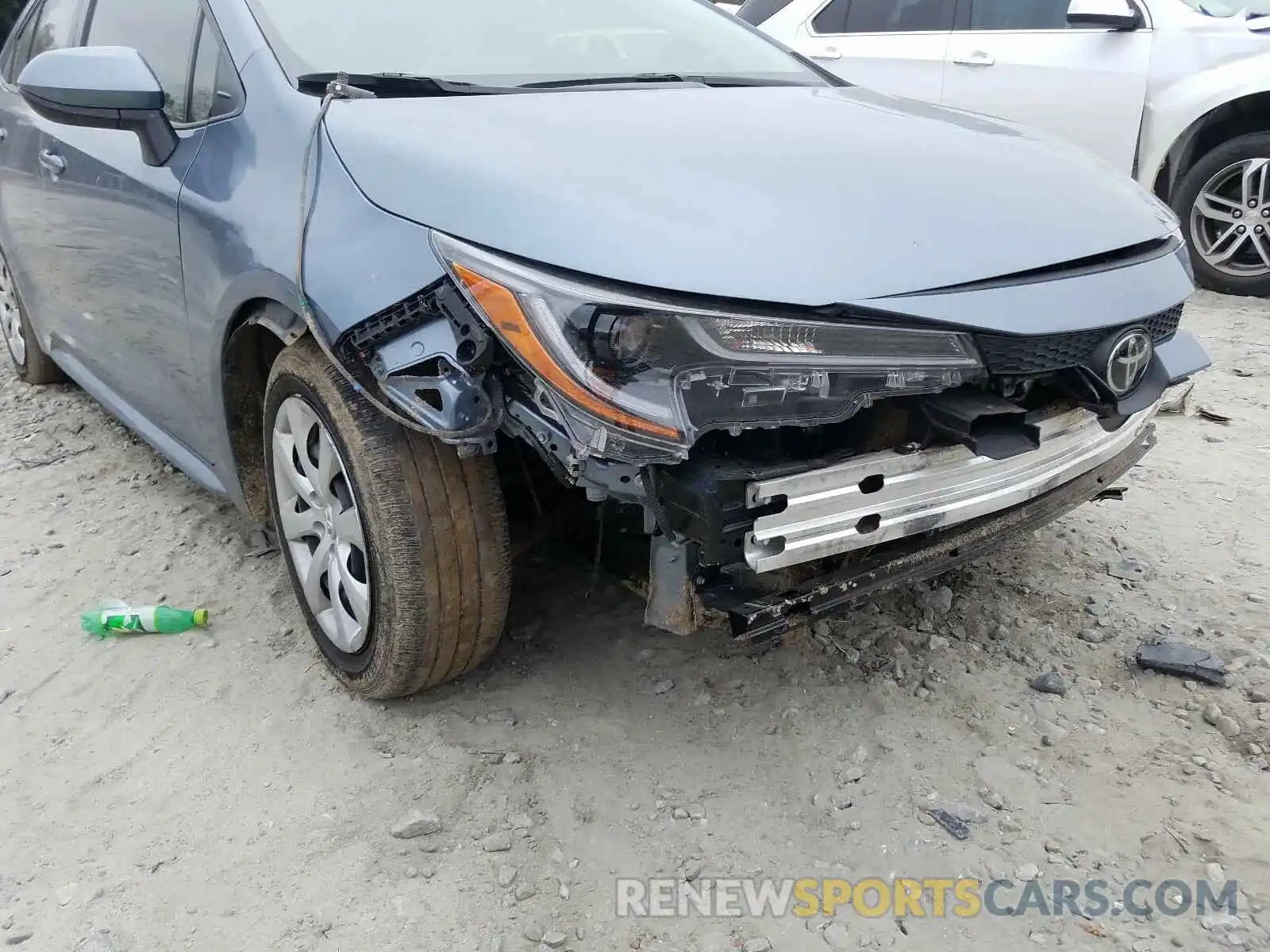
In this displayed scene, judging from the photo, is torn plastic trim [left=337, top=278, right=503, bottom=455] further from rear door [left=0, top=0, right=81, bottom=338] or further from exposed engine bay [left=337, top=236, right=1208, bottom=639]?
rear door [left=0, top=0, right=81, bottom=338]

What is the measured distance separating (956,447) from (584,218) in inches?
29.8

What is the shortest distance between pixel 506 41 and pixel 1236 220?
4.11 metres

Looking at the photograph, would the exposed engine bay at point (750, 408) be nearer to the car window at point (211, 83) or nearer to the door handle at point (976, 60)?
the car window at point (211, 83)

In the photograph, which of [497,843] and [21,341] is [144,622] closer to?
[497,843]

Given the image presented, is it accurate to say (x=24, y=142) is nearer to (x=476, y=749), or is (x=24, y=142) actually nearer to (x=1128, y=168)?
(x=476, y=749)

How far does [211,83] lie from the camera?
2340mm

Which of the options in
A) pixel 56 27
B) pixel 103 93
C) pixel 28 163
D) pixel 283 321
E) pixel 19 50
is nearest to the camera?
pixel 283 321

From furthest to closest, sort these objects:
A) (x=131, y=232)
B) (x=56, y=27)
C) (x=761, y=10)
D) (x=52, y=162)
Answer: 1. (x=761, y=10)
2. (x=56, y=27)
3. (x=52, y=162)
4. (x=131, y=232)

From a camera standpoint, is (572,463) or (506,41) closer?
(572,463)

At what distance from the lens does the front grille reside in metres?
1.71

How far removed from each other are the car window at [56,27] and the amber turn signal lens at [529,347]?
7.88 feet

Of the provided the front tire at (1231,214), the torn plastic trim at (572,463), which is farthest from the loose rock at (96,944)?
the front tire at (1231,214)

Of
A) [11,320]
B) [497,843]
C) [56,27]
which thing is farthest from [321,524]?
[11,320]

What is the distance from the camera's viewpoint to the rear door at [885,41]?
5.40 metres
